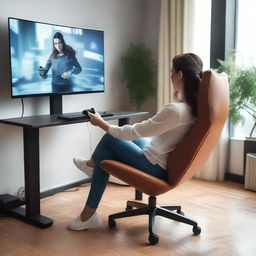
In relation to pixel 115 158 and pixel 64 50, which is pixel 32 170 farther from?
pixel 64 50

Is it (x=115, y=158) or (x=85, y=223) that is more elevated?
(x=115, y=158)

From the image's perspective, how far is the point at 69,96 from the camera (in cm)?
338

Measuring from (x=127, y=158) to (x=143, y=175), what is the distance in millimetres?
178

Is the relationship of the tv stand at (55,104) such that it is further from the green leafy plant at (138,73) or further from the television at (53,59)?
the green leafy plant at (138,73)

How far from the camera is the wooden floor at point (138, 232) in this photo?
89.9 inches

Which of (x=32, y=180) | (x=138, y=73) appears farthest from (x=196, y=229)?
(x=138, y=73)

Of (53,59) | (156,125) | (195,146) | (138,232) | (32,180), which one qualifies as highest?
(53,59)

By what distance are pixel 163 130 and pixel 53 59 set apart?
1197 mm

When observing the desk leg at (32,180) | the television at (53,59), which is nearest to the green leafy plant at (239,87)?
the television at (53,59)

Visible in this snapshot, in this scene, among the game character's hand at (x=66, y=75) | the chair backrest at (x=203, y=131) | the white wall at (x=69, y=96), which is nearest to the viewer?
the chair backrest at (x=203, y=131)

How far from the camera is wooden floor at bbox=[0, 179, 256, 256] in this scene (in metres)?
2.28

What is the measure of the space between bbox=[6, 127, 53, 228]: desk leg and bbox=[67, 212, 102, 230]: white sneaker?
0.54 feet

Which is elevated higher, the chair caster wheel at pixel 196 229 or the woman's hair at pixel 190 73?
the woman's hair at pixel 190 73

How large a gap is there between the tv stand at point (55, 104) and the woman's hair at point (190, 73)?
117cm
